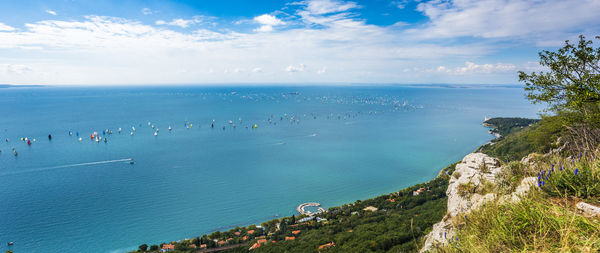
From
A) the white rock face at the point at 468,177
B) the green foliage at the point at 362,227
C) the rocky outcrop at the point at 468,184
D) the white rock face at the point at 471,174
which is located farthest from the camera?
the green foliage at the point at 362,227

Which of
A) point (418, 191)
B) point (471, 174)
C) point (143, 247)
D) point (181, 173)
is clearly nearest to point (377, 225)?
point (418, 191)

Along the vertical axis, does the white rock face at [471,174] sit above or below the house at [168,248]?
above

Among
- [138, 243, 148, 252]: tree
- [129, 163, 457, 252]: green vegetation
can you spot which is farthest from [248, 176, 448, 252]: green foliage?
[138, 243, 148, 252]: tree

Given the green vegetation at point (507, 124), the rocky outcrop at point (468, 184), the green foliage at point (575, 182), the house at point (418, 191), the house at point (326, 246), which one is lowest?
the house at point (418, 191)

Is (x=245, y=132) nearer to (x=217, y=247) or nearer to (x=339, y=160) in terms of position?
(x=339, y=160)

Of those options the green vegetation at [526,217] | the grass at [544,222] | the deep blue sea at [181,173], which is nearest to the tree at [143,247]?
the green vegetation at [526,217]

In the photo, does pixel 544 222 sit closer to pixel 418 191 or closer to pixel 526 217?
pixel 526 217

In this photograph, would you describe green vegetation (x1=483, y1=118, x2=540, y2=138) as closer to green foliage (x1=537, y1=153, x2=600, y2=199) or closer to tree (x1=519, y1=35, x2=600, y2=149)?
tree (x1=519, y1=35, x2=600, y2=149)

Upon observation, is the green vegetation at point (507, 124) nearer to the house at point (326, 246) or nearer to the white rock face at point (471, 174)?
the house at point (326, 246)
